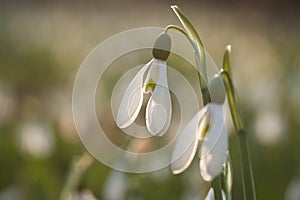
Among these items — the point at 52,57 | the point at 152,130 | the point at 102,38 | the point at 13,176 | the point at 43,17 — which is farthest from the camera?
the point at 43,17

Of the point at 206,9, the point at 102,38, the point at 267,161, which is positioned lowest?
the point at 267,161

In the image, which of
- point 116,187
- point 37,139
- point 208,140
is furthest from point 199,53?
point 37,139

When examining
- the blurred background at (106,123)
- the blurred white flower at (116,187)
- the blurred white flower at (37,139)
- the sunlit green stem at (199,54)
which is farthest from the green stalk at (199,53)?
the blurred white flower at (37,139)

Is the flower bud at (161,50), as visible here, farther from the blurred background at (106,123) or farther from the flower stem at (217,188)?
the blurred background at (106,123)

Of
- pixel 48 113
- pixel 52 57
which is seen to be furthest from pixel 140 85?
pixel 52 57

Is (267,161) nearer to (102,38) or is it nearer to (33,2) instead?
(102,38)

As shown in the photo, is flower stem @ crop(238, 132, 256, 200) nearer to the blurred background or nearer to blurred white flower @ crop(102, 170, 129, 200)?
the blurred background
